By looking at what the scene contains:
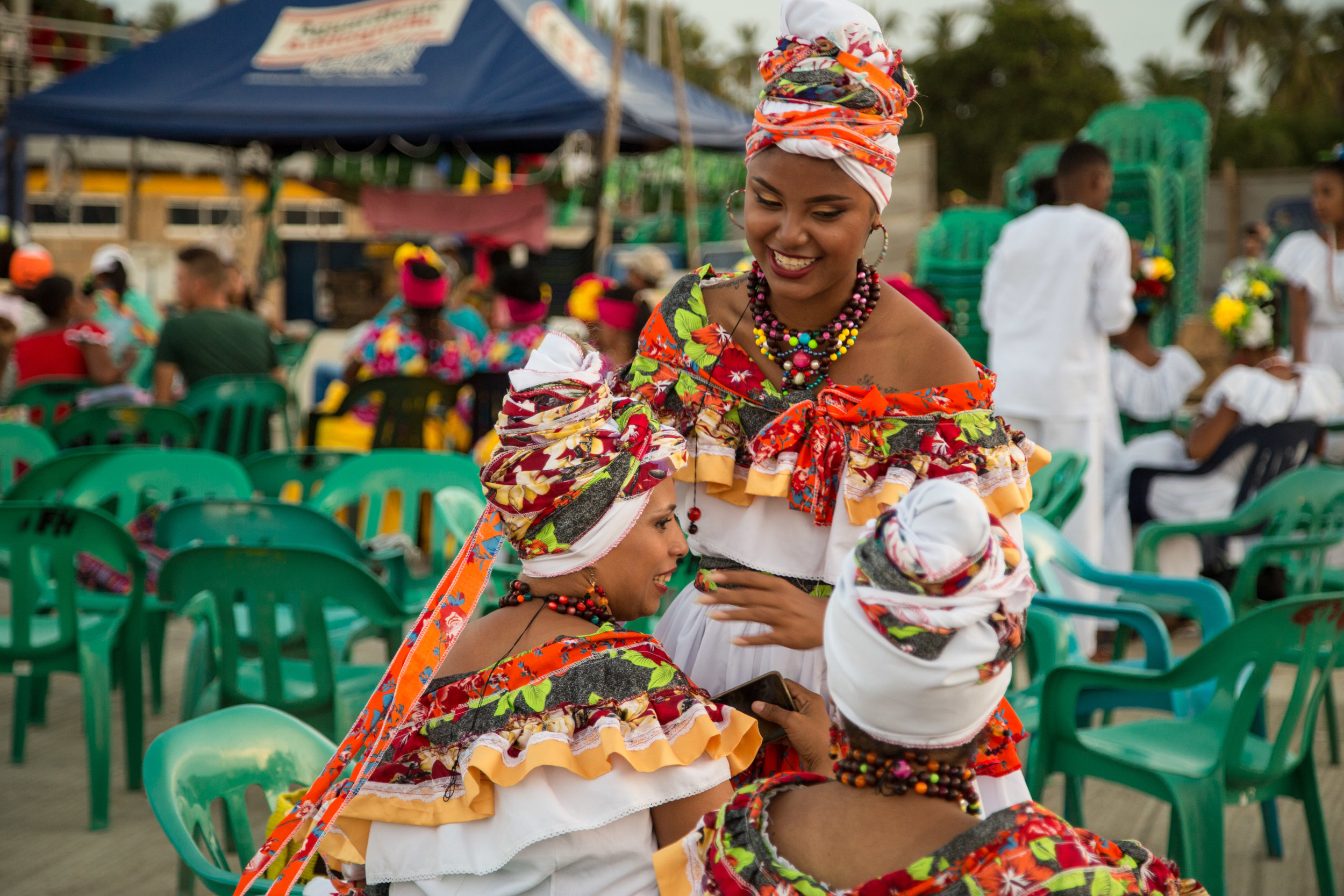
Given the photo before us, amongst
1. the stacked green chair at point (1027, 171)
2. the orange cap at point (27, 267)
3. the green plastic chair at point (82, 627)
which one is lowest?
the green plastic chair at point (82, 627)

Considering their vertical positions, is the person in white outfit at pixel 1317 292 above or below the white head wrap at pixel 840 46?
below

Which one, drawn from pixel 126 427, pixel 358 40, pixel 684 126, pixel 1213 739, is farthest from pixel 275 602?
pixel 358 40

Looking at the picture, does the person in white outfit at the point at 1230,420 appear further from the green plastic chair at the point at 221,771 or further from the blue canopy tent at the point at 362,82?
the blue canopy tent at the point at 362,82

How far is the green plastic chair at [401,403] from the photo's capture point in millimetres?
6141

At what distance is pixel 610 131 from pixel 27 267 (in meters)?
4.35

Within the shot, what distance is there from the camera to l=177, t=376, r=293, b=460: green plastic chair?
647cm

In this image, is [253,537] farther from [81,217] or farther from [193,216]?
[193,216]

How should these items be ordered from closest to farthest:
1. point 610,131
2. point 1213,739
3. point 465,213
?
point 1213,739 < point 610,131 < point 465,213

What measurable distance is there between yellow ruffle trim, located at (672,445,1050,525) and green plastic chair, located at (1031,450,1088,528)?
7.89 ft

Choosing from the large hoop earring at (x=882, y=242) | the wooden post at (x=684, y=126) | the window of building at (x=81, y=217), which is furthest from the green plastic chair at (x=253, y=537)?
the window of building at (x=81, y=217)

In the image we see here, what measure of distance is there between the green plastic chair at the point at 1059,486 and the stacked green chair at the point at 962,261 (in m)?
4.52

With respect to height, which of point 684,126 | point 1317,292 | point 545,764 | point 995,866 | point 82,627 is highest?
point 684,126

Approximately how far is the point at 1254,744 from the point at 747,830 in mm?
2285

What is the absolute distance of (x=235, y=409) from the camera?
6.57 metres
